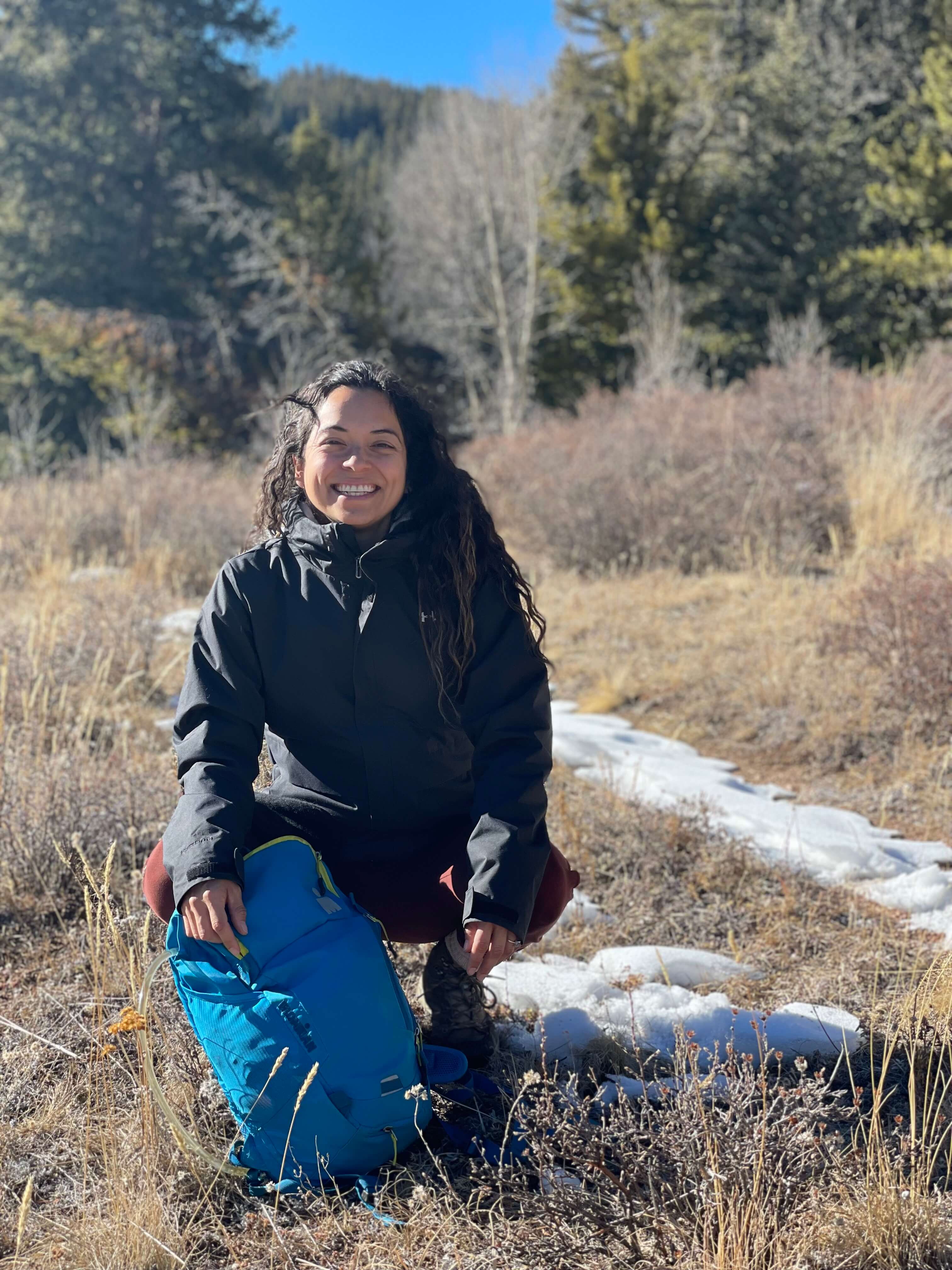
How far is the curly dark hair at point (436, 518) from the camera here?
7.14 feet

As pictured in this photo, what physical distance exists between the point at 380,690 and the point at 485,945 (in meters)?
0.54

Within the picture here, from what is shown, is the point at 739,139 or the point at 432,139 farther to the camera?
the point at 432,139

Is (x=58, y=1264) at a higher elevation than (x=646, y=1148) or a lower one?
A: lower

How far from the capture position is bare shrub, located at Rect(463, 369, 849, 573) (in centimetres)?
727

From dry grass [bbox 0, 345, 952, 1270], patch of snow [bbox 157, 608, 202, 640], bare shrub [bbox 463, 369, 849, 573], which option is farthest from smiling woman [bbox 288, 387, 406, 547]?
bare shrub [bbox 463, 369, 849, 573]

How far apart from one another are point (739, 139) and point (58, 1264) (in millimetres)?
22916

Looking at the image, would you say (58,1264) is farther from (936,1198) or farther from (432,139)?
(432,139)

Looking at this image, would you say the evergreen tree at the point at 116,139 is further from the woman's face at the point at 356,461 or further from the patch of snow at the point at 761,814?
the woman's face at the point at 356,461

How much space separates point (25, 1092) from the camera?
222 centimetres

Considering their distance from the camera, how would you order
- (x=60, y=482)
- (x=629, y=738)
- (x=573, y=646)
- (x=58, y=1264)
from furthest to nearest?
1. (x=60, y=482)
2. (x=573, y=646)
3. (x=629, y=738)
4. (x=58, y=1264)

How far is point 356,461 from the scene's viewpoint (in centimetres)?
222

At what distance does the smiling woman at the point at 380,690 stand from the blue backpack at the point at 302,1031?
6.2 inches

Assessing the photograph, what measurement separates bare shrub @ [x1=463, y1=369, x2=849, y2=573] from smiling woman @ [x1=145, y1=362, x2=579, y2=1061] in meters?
→ 4.80

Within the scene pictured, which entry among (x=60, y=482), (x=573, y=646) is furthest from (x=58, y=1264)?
(x=60, y=482)
